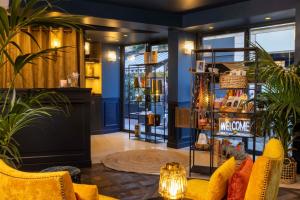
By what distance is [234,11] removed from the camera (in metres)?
5.59

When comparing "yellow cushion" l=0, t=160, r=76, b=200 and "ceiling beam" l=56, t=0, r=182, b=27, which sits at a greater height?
"ceiling beam" l=56, t=0, r=182, b=27

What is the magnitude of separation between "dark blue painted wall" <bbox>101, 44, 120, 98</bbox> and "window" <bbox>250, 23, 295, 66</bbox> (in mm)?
3895

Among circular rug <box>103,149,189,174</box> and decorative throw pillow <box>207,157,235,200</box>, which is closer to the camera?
decorative throw pillow <box>207,157,235,200</box>

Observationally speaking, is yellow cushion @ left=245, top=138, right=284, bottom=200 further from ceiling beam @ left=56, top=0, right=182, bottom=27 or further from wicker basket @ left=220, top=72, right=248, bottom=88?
ceiling beam @ left=56, top=0, right=182, bottom=27

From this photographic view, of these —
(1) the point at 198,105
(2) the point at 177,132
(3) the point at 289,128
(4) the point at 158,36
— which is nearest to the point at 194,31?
(4) the point at 158,36

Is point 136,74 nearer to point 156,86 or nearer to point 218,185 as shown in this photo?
point 156,86

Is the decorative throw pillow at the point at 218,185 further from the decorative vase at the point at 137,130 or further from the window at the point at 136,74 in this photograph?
the decorative vase at the point at 137,130

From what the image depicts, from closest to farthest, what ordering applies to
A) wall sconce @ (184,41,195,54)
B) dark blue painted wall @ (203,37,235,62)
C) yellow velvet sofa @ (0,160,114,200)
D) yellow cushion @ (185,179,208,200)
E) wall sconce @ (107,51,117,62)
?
1. yellow velvet sofa @ (0,160,114,200)
2. yellow cushion @ (185,179,208,200)
3. dark blue painted wall @ (203,37,235,62)
4. wall sconce @ (184,41,195,54)
5. wall sconce @ (107,51,117,62)

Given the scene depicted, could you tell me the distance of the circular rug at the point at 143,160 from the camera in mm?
5055

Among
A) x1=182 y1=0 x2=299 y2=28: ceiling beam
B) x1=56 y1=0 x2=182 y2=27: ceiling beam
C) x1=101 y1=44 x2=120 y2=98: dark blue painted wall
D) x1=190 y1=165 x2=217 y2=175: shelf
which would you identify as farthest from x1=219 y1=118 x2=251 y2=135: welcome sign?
x1=101 y1=44 x2=120 y2=98: dark blue painted wall

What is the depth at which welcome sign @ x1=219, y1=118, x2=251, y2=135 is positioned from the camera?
4.36 meters

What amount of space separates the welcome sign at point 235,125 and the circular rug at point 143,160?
1.15 metres

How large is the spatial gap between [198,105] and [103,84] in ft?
13.8

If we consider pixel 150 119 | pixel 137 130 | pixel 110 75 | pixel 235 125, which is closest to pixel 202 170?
pixel 235 125
